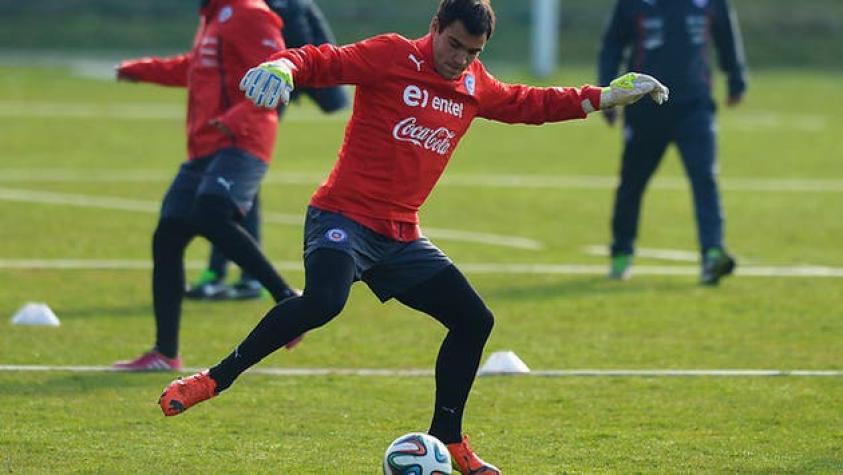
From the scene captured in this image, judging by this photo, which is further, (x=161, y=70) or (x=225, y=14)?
(x=161, y=70)

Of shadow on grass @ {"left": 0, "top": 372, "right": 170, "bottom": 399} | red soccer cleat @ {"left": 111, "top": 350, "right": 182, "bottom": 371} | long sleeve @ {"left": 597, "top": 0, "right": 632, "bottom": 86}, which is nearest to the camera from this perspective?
shadow on grass @ {"left": 0, "top": 372, "right": 170, "bottom": 399}

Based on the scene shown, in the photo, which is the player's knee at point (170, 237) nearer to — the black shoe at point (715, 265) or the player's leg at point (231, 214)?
the player's leg at point (231, 214)

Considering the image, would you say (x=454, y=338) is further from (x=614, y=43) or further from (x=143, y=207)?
(x=143, y=207)

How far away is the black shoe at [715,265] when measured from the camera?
1363 centimetres

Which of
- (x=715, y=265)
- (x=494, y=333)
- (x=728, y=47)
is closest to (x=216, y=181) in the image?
(x=494, y=333)

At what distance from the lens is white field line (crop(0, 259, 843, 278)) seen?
14.3 meters

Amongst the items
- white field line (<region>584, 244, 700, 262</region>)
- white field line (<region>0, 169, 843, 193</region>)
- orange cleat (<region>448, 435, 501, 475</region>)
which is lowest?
white field line (<region>0, 169, 843, 193</region>)

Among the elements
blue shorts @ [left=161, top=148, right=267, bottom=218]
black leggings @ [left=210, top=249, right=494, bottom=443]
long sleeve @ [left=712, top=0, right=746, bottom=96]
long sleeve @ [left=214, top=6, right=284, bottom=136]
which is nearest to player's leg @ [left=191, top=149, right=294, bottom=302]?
blue shorts @ [left=161, top=148, right=267, bottom=218]

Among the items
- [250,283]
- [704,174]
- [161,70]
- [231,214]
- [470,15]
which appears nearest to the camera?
[470,15]

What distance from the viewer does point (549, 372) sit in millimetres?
10414

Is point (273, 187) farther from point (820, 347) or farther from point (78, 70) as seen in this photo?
point (78, 70)

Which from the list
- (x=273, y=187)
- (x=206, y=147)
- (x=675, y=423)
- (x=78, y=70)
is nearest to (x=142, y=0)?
(x=78, y=70)

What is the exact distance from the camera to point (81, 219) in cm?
1692

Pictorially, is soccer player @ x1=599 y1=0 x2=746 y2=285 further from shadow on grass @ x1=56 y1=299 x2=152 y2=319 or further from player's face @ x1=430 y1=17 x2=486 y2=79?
player's face @ x1=430 y1=17 x2=486 y2=79
